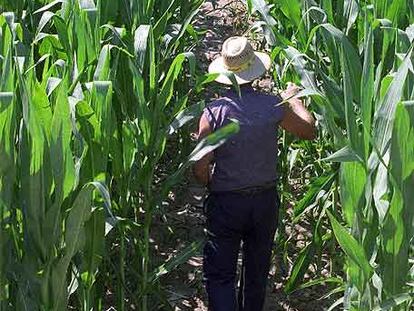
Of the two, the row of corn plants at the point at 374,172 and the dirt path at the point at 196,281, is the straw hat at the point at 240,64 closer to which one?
the row of corn plants at the point at 374,172

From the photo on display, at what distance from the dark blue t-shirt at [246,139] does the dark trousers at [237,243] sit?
0.21ft

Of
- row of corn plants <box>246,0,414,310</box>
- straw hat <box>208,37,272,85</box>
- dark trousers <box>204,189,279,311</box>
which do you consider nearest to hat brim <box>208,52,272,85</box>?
straw hat <box>208,37,272,85</box>

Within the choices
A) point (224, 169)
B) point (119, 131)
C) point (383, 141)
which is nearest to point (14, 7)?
point (119, 131)

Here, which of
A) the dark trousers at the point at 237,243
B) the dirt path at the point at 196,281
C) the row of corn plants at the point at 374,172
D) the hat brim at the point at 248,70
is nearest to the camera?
the row of corn plants at the point at 374,172

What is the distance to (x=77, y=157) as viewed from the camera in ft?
10.3

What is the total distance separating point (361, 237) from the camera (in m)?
3.04

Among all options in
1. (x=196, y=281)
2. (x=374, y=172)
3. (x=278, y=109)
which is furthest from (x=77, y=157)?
(x=196, y=281)

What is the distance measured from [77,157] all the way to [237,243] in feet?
2.68

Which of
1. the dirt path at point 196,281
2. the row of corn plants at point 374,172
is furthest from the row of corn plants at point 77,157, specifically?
the row of corn plants at point 374,172

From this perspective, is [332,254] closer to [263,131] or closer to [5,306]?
[263,131]

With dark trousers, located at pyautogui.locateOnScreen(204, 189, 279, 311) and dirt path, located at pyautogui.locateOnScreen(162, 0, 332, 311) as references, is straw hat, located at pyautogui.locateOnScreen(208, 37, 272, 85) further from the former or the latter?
dirt path, located at pyautogui.locateOnScreen(162, 0, 332, 311)

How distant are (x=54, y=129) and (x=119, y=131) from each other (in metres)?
0.79

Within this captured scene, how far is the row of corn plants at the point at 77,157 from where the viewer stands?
2.88m

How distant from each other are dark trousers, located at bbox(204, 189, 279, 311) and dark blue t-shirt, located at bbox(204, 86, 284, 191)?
2.5 inches
